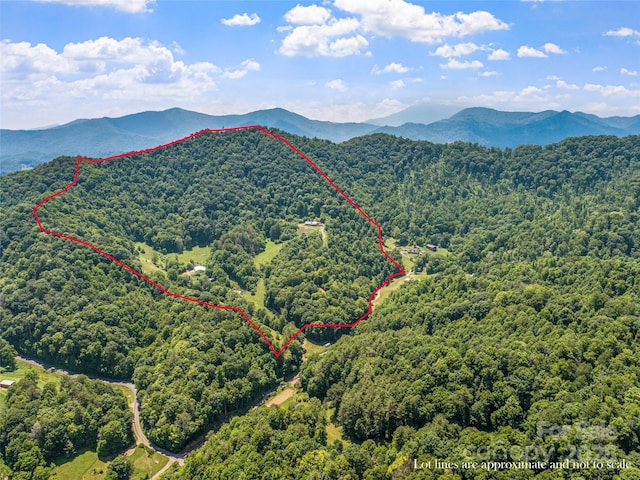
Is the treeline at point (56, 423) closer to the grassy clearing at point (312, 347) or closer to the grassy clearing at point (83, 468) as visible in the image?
the grassy clearing at point (83, 468)

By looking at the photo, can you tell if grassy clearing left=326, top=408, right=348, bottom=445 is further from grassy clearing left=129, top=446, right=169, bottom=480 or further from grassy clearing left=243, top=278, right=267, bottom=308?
grassy clearing left=243, top=278, right=267, bottom=308

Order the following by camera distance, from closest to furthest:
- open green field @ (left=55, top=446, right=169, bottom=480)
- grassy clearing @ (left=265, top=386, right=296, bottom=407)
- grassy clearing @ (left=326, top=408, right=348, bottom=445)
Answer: grassy clearing @ (left=326, top=408, right=348, bottom=445), open green field @ (left=55, top=446, right=169, bottom=480), grassy clearing @ (left=265, top=386, right=296, bottom=407)

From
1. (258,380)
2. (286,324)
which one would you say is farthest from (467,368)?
(286,324)

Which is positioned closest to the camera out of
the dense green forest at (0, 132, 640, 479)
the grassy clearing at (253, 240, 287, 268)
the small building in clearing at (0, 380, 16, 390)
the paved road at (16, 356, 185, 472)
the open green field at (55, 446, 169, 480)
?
the dense green forest at (0, 132, 640, 479)

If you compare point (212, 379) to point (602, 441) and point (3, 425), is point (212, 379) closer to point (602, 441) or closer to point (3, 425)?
point (3, 425)

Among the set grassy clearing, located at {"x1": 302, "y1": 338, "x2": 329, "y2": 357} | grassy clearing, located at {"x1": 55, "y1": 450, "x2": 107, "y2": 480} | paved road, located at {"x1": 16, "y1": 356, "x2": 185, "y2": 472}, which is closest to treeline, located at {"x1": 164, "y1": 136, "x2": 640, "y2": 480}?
grassy clearing, located at {"x1": 302, "y1": 338, "x2": 329, "y2": 357}

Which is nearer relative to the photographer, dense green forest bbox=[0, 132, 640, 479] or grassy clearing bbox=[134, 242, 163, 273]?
dense green forest bbox=[0, 132, 640, 479]

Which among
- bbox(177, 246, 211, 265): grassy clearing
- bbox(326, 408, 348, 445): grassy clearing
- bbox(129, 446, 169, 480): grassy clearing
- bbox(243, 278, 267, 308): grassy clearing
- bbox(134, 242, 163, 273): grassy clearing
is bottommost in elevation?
bbox(129, 446, 169, 480): grassy clearing

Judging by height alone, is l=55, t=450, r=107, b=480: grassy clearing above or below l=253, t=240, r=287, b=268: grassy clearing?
below
